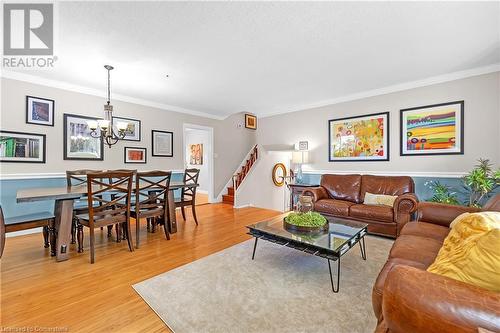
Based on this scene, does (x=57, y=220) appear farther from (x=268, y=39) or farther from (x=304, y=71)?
(x=304, y=71)

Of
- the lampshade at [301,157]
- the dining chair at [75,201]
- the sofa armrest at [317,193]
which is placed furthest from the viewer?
the lampshade at [301,157]

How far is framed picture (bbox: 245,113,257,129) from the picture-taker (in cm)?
677

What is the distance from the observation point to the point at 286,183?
527cm

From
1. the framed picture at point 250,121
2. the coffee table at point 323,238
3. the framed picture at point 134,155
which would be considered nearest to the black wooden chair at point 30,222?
the framed picture at point 134,155

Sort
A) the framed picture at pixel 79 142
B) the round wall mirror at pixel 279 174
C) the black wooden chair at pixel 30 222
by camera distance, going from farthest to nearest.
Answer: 1. the round wall mirror at pixel 279 174
2. the framed picture at pixel 79 142
3. the black wooden chair at pixel 30 222

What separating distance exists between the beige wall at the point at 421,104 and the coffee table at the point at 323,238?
2199mm

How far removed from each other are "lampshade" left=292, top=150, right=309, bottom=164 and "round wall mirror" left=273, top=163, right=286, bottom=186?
1.84 feet

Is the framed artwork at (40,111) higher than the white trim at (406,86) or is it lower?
lower

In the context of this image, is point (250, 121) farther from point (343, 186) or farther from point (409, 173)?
point (409, 173)

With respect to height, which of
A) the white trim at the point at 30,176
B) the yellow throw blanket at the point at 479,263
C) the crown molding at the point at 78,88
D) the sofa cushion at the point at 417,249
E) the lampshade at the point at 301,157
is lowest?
the sofa cushion at the point at 417,249

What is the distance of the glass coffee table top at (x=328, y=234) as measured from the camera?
6.28 feet

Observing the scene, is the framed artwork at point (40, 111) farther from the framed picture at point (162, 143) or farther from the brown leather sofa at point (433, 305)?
the brown leather sofa at point (433, 305)

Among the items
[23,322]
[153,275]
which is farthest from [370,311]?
[23,322]

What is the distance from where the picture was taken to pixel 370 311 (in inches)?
62.7
